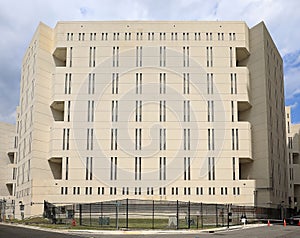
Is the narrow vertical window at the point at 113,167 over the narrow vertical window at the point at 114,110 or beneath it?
beneath

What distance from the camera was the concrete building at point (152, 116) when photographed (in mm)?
72812

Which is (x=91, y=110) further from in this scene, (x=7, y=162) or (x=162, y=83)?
(x=7, y=162)

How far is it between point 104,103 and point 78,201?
17.0m

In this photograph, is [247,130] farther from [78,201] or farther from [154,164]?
[78,201]

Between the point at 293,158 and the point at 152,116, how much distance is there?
52.8 meters

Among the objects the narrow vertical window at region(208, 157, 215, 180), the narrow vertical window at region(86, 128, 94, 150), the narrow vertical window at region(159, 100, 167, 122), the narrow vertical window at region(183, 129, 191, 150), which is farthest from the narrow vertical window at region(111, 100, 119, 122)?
the narrow vertical window at region(208, 157, 215, 180)

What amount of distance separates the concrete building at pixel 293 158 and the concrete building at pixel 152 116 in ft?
92.5

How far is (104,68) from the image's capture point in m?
77.3

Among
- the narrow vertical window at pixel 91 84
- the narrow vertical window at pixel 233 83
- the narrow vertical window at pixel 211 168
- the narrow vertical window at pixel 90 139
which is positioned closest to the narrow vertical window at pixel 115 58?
the narrow vertical window at pixel 91 84

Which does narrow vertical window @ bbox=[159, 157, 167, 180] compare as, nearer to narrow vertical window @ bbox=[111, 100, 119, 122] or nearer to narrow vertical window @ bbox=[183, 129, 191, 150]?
narrow vertical window @ bbox=[183, 129, 191, 150]

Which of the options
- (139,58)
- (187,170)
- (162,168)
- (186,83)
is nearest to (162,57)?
(139,58)

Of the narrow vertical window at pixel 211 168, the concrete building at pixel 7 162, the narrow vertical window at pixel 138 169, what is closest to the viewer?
the narrow vertical window at pixel 138 169

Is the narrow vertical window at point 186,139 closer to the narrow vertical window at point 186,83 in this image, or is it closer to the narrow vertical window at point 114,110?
the narrow vertical window at point 186,83

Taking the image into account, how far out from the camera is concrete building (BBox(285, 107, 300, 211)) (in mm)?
107938
